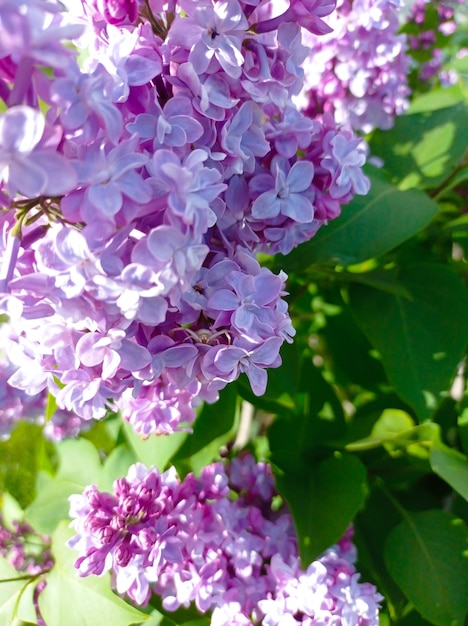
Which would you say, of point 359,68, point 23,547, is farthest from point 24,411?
point 359,68

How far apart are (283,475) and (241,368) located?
0.81ft

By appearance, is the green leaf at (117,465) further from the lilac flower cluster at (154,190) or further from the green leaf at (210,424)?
the lilac flower cluster at (154,190)

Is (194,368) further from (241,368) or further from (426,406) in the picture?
(426,406)

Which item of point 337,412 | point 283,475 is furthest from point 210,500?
point 337,412

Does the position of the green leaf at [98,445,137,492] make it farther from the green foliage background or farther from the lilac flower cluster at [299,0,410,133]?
the lilac flower cluster at [299,0,410,133]

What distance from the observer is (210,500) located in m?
0.51

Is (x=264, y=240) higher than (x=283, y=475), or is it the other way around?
(x=264, y=240)

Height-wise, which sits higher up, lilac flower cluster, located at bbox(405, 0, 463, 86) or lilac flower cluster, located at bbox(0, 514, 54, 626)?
lilac flower cluster, located at bbox(405, 0, 463, 86)

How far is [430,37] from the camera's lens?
3.00ft

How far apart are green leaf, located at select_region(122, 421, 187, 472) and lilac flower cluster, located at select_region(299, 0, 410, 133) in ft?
1.10

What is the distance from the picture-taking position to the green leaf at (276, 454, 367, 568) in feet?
1.60

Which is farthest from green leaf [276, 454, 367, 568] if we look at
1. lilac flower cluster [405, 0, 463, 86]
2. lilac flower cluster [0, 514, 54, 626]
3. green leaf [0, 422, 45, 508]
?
lilac flower cluster [405, 0, 463, 86]

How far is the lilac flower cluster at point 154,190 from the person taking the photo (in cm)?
26

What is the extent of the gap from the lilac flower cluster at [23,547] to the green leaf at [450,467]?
0.36 m
